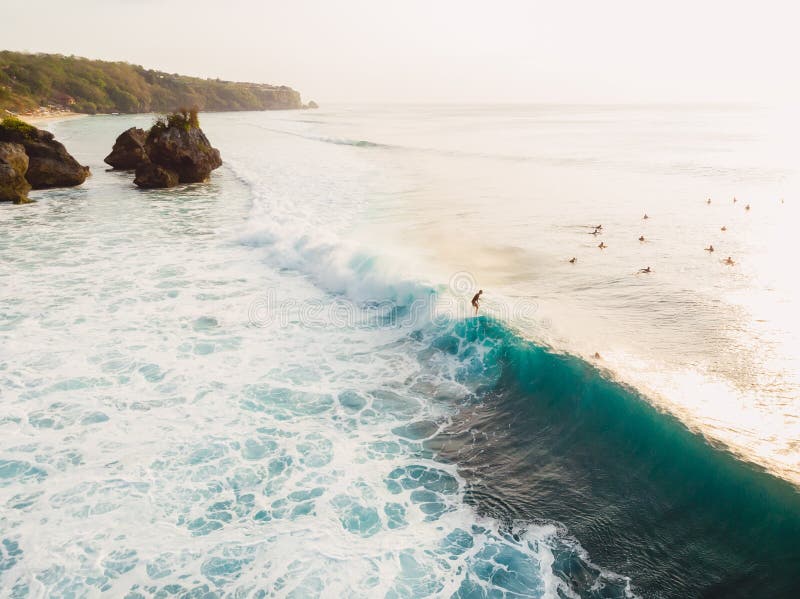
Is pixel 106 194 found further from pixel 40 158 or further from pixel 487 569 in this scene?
pixel 487 569

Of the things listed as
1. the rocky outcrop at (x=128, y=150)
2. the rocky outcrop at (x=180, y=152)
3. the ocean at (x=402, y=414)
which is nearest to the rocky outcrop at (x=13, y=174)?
the rocky outcrop at (x=180, y=152)

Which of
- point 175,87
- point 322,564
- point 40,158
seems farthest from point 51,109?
point 322,564

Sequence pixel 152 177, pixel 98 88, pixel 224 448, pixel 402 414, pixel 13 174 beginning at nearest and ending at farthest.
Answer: pixel 224 448, pixel 402 414, pixel 13 174, pixel 152 177, pixel 98 88

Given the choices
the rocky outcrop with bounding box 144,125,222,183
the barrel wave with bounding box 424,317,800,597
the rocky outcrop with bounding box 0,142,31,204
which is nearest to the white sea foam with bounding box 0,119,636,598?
the barrel wave with bounding box 424,317,800,597

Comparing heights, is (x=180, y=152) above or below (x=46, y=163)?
above

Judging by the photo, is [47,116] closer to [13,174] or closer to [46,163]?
[46,163]

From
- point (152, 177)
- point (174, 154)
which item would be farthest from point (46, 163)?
point (174, 154)
